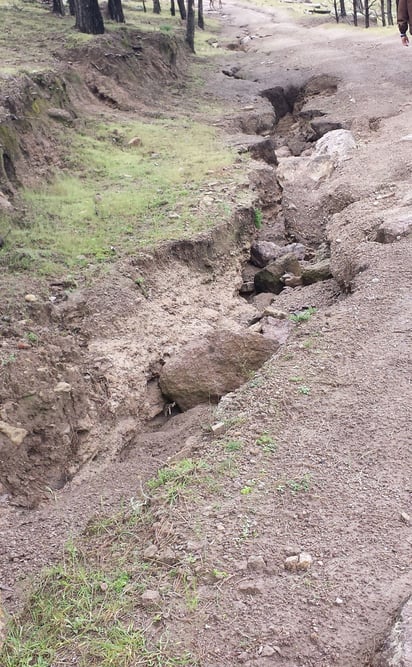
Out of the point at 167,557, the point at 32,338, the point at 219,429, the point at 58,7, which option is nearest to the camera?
the point at 167,557

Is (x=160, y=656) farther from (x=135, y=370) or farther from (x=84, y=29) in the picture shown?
(x=84, y=29)

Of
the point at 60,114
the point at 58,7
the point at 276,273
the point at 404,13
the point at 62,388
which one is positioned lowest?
the point at 276,273

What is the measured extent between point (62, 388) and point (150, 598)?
253 cm

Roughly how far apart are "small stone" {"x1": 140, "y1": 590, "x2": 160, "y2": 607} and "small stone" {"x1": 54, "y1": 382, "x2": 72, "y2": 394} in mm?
2444

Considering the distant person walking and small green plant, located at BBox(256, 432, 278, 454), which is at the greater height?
the distant person walking

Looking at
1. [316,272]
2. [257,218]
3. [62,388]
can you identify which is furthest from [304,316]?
[257,218]

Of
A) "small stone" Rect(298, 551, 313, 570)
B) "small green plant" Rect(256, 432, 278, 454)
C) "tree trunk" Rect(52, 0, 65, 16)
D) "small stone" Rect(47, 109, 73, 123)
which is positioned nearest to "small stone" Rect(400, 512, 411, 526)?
"small stone" Rect(298, 551, 313, 570)

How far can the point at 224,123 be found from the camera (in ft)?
40.7

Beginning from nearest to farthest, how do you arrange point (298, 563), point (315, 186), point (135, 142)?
point (298, 563), point (315, 186), point (135, 142)

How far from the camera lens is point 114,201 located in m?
8.29

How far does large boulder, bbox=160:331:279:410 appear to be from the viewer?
19.0 feet

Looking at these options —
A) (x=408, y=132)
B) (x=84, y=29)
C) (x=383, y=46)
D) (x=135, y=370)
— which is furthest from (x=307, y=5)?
(x=135, y=370)

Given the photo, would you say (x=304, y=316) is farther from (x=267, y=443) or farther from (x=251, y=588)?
(x=251, y=588)

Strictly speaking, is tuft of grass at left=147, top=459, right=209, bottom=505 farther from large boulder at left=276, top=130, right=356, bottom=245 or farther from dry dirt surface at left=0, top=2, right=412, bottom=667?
large boulder at left=276, top=130, right=356, bottom=245
